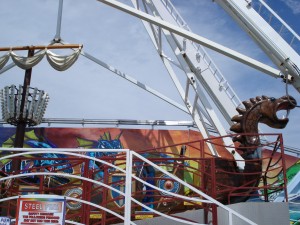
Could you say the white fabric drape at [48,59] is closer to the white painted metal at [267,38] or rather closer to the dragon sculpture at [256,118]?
the white painted metal at [267,38]

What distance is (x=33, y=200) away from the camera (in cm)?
429

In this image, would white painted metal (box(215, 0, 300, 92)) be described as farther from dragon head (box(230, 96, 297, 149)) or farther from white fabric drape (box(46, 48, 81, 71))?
white fabric drape (box(46, 48, 81, 71))

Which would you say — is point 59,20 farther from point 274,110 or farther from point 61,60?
point 274,110

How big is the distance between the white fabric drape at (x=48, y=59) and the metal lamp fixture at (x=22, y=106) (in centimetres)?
126

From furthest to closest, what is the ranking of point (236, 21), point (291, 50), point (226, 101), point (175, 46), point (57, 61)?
point (57, 61) → point (175, 46) → point (226, 101) → point (236, 21) → point (291, 50)

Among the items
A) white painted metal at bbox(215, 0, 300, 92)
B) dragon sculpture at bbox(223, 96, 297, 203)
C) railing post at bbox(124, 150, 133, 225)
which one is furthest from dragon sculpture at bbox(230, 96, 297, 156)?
railing post at bbox(124, 150, 133, 225)

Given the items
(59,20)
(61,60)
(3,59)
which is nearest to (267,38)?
(61,60)

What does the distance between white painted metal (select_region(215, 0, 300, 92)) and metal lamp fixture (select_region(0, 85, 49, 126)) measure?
8540 mm

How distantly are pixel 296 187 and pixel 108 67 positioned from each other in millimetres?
7845

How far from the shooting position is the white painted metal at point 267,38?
22.2 ft

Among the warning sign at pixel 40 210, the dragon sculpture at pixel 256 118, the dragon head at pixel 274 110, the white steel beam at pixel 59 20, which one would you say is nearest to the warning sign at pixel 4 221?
the warning sign at pixel 40 210

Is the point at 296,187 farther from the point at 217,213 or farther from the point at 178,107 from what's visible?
the point at 217,213

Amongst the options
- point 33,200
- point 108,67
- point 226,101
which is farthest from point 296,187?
point 33,200

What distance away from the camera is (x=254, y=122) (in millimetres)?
7914
